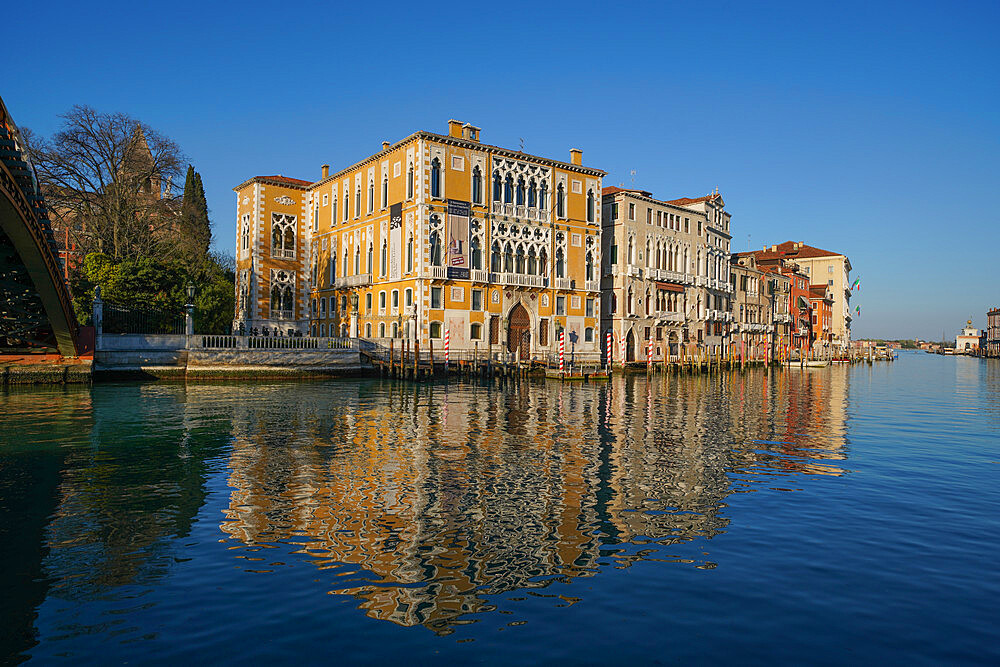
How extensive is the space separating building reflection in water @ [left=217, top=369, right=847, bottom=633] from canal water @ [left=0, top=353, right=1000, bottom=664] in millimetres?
50

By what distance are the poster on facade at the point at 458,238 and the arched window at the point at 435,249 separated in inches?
21.0

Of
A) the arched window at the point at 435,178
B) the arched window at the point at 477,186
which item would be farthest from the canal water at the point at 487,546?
the arched window at the point at 477,186

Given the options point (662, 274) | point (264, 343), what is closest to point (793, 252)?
point (662, 274)

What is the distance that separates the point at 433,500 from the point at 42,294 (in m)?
17.3

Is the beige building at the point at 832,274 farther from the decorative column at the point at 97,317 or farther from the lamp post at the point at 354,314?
the decorative column at the point at 97,317

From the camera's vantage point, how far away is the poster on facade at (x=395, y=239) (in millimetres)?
37938

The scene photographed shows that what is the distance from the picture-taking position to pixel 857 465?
12.6 m

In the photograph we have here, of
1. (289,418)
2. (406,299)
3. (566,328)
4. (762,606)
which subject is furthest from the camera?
(566,328)

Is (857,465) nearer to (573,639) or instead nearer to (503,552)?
(503,552)

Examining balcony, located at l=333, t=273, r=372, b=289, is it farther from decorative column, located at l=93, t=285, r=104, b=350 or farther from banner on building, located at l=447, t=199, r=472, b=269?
decorative column, located at l=93, t=285, r=104, b=350

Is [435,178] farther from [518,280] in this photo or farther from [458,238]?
[518,280]

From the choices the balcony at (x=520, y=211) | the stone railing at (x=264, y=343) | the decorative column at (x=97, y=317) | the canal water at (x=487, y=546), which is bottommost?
the canal water at (x=487, y=546)

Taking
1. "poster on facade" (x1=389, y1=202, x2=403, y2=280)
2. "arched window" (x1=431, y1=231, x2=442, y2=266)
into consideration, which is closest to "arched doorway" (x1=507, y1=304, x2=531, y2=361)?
"arched window" (x1=431, y1=231, x2=442, y2=266)

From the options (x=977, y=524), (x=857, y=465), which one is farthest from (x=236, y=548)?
(x=857, y=465)
